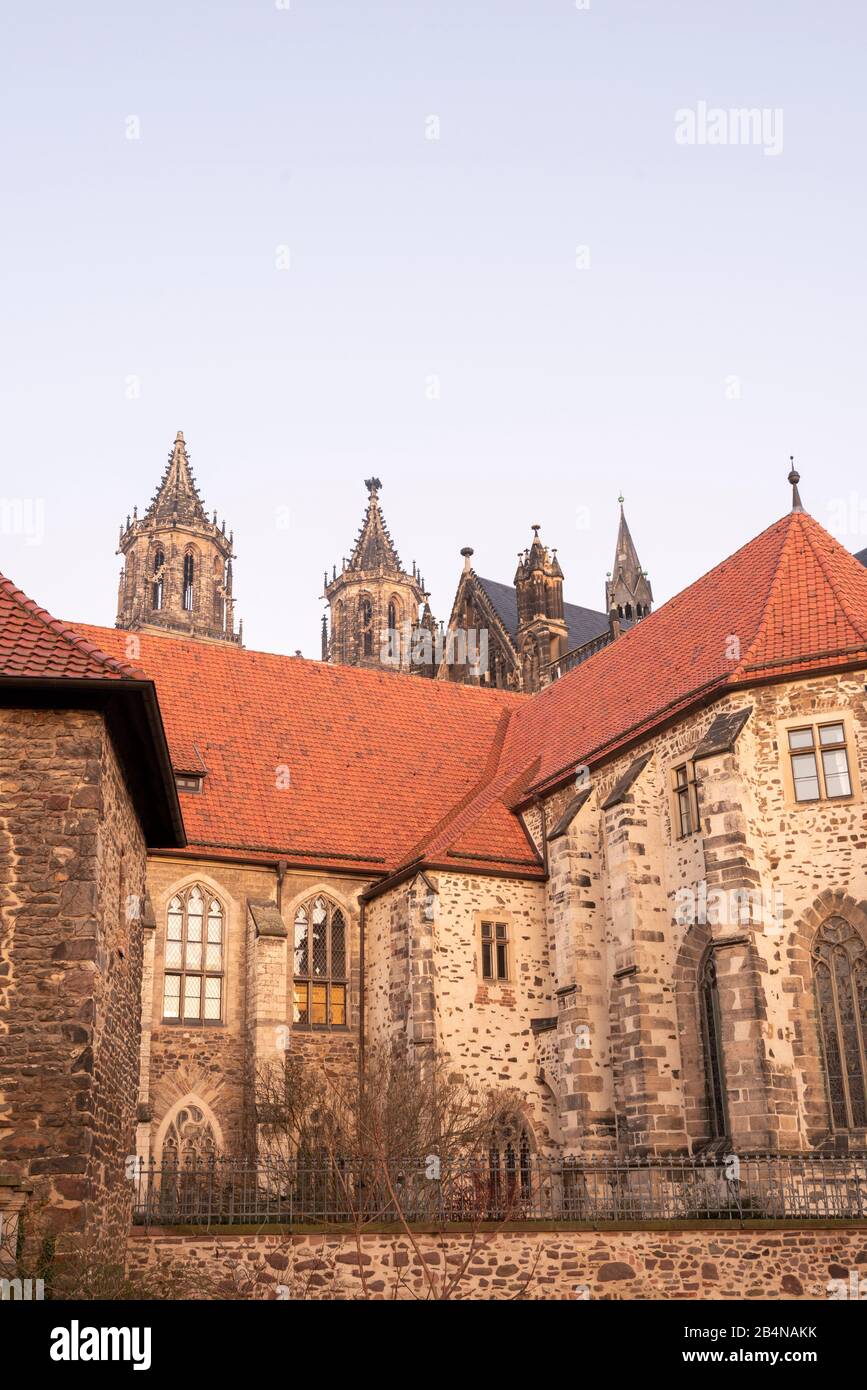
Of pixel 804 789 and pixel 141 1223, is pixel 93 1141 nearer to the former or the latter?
pixel 141 1223

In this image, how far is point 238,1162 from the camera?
51.1 ft

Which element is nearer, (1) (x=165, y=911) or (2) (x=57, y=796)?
(2) (x=57, y=796)

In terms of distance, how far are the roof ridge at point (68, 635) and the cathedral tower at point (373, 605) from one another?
4897cm

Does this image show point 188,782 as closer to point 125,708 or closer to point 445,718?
point 445,718

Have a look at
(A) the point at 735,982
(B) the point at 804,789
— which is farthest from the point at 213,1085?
(B) the point at 804,789

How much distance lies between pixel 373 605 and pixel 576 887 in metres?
44.0

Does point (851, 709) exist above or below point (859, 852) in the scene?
above

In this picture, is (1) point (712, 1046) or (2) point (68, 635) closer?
(2) point (68, 635)

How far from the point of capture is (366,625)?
65000mm

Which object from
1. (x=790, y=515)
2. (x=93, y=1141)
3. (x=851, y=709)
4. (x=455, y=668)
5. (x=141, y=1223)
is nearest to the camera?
(x=93, y=1141)

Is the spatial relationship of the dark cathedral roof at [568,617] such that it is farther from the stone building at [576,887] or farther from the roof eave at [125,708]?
the roof eave at [125,708]

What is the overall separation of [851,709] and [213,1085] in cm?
1141

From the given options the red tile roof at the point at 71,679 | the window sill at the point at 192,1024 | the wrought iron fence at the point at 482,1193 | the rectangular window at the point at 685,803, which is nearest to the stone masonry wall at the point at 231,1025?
the window sill at the point at 192,1024

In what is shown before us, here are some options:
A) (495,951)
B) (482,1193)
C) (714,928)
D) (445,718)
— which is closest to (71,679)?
(482,1193)
